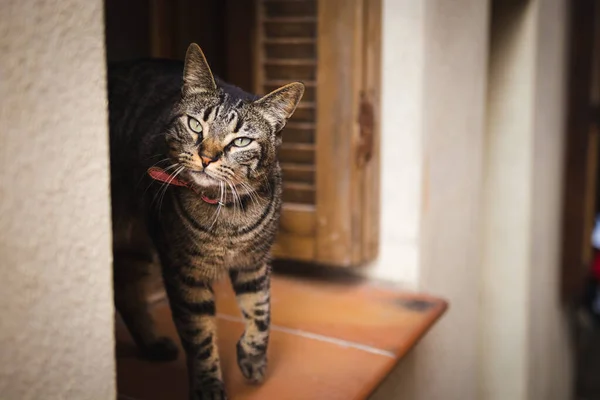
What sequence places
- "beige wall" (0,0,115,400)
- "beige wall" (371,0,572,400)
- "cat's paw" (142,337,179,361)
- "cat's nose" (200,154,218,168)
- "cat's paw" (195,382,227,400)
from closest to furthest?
"beige wall" (0,0,115,400)
"cat's nose" (200,154,218,168)
"cat's paw" (195,382,227,400)
"cat's paw" (142,337,179,361)
"beige wall" (371,0,572,400)

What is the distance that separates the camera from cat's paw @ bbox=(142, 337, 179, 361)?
2.65 feet

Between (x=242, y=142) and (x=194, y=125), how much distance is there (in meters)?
0.05

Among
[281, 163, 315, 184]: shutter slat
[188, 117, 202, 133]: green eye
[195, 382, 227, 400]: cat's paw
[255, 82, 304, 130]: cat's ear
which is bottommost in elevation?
[195, 382, 227, 400]: cat's paw

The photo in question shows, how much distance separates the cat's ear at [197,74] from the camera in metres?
0.60

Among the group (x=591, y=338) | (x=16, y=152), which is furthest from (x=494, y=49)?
(x=591, y=338)

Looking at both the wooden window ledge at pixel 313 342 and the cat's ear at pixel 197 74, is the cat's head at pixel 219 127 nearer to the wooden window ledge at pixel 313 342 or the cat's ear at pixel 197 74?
the cat's ear at pixel 197 74

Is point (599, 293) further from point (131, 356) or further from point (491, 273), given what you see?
point (131, 356)

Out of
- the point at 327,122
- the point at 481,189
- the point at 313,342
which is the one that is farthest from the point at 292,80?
the point at 481,189

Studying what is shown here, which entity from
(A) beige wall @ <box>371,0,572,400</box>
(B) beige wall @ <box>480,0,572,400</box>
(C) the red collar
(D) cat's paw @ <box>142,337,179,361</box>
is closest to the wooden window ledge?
(D) cat's paw @ <box>142,337,179,361</box>

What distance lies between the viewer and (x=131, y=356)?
0.82 metres

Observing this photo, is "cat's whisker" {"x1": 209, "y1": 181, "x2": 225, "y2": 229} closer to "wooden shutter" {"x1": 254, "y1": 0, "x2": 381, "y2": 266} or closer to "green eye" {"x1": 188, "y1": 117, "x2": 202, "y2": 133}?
"green eye" {"x1": 188, "y1": 117, "x2": 202, "y2": 133}

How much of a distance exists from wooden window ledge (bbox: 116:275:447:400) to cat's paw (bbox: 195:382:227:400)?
0.05 metres

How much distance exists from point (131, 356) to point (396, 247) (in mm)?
631

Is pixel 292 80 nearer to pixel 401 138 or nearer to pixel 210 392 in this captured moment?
pixel 401 138
